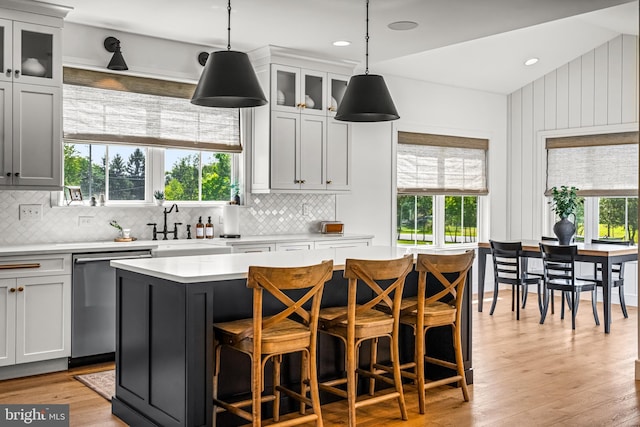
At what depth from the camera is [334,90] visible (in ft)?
22.0

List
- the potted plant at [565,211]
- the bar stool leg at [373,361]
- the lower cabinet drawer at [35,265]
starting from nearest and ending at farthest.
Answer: the bar stool leg at [373,361] < the lower cabinet drawer at [35,265] < the potted plant at [565,211]

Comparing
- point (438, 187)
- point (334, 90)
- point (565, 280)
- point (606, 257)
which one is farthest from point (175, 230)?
point (606, 257)

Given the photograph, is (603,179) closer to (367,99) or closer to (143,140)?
(367,99)

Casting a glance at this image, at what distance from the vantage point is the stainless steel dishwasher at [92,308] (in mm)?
4883

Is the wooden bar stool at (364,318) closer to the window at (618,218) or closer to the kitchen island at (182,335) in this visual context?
the kitchen island at (182,335)

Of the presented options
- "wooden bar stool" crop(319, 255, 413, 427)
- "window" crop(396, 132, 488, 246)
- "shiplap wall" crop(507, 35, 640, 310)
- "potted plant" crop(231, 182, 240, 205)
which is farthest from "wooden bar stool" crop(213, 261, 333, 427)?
"shiplap wall" crop(507, 35, 640, 310)

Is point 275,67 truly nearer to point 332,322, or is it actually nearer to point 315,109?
point 315,109

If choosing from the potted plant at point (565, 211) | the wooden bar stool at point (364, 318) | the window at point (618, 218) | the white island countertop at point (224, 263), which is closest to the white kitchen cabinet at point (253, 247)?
the white island countertop at point (224, 263)

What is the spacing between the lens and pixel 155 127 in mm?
→ 5875

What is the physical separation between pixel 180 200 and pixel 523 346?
3398 millimetres

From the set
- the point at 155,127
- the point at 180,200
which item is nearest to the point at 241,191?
the point at 180,200

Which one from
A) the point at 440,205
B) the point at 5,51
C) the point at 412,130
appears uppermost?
the point at 5,51

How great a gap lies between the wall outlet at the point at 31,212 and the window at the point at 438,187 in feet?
13.6

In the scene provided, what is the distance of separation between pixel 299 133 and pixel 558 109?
398cm
